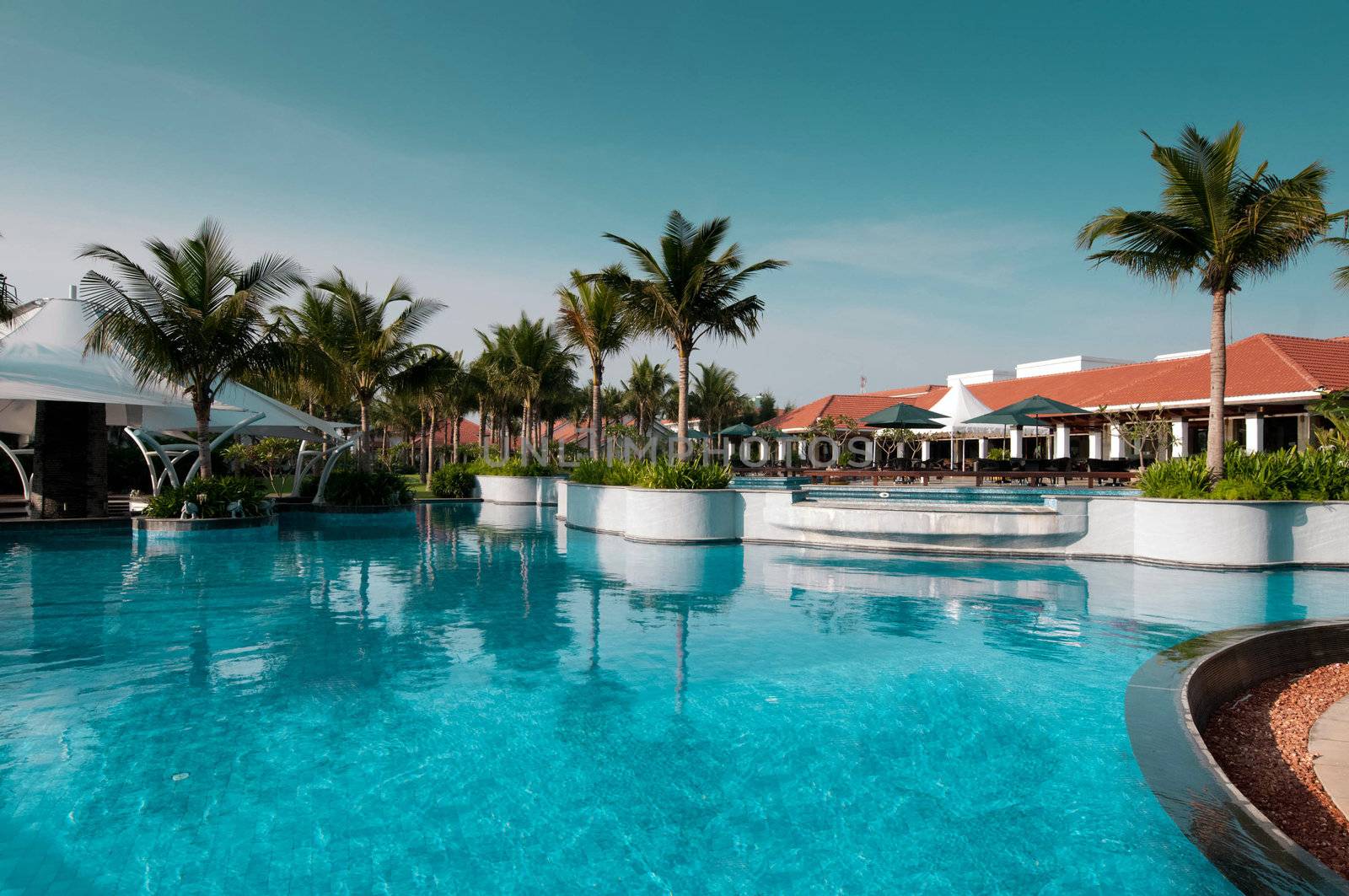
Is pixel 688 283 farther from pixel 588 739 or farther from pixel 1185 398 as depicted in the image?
pixel 1185 398

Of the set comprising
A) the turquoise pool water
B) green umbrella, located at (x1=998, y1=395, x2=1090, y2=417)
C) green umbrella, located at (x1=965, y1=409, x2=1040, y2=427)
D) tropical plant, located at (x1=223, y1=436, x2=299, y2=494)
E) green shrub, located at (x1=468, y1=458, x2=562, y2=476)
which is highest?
green umbrella, located at (x1=998, y1=395, x2=1090, y2=417)

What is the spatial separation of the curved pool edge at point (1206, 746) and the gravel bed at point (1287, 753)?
0.15 meters

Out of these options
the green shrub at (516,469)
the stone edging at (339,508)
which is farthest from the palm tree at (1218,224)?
the green shrub at (516,469)

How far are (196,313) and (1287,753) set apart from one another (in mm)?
18982

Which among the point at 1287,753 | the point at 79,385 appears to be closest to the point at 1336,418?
the point at 1287,753

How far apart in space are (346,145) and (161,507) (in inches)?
340

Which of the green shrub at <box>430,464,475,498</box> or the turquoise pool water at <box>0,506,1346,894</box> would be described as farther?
the green shrub at <box>430,464,475,498</box>

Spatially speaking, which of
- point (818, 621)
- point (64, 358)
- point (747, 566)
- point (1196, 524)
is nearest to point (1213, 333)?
point (1196, 524)

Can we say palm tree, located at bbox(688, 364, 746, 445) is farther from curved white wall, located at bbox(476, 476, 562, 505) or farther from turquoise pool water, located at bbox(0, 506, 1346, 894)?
turquoise pool water, located at bbox(0, 506, 1346, 894)

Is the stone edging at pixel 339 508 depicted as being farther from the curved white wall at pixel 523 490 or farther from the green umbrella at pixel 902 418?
the green umbrella at pixel 902 418

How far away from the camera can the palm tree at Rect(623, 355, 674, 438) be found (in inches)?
2165

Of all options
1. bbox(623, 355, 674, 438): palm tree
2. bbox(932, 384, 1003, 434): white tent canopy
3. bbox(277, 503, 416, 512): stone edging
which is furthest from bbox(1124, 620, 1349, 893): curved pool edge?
bbox(623, 355, 674, 438): palm tree

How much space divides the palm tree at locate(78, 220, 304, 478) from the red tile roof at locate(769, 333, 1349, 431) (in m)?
26.9

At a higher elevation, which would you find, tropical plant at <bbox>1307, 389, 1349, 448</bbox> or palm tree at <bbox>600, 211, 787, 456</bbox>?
palm tree at <bbox>600, 211, 787, 456</bbox>
